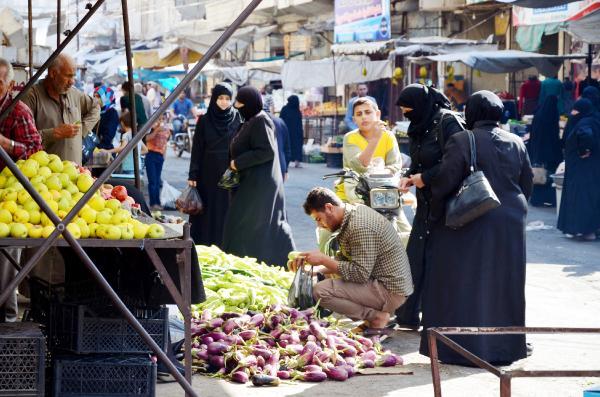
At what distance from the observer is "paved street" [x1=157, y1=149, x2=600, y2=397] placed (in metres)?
6.49

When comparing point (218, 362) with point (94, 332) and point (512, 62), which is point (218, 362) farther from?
point (512, 62)

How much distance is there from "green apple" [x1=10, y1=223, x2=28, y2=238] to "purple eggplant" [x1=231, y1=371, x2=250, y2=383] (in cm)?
203

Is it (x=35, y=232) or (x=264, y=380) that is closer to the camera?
(x=35, y=232)

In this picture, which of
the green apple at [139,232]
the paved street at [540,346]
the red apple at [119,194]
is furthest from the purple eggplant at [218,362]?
the green apple at [139,232]

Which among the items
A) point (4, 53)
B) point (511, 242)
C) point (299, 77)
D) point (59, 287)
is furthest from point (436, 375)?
point (299, 77)

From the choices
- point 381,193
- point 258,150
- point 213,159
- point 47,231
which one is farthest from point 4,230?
point 213,159

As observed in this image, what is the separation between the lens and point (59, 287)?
19.7 feet

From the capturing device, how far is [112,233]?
16.4 ft

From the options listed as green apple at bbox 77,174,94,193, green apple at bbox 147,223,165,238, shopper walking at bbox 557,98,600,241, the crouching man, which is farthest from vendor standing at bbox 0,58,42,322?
shopper walking at bbox 557,98,600,241

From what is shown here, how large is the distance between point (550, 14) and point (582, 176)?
9.74 m

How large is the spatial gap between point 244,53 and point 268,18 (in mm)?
1628

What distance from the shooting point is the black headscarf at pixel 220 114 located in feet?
35.0

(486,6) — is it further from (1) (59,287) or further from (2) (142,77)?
(1) (59,287)

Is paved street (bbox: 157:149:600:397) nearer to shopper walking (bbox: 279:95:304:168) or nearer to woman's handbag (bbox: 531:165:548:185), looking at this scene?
woman's handbag (bbox: 531:165:548:185)
